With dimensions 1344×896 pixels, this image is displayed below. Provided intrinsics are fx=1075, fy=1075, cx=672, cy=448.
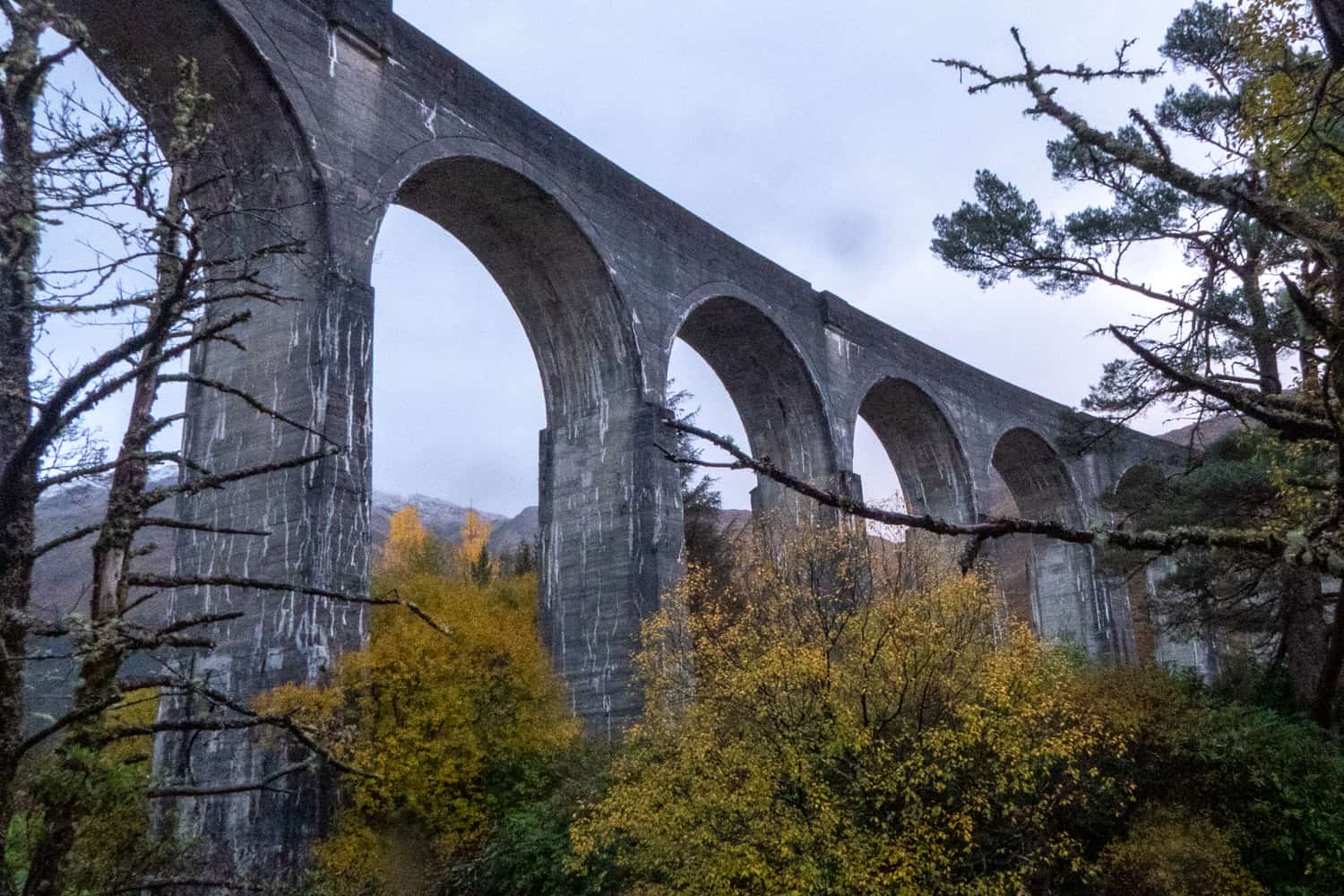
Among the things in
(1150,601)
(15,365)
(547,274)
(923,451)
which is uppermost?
(547,274)

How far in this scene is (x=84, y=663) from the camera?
3.83 m

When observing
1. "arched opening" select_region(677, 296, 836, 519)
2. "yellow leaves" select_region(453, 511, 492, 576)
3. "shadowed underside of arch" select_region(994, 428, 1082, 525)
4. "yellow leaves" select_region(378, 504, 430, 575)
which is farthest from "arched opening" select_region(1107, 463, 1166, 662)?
"yellow leaves" select_region(378, 504, 430, 575)

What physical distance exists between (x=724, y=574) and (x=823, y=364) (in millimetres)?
5731

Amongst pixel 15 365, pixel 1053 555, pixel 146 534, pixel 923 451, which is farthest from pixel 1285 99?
pixel 146 534

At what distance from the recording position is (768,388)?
2138 centimetres

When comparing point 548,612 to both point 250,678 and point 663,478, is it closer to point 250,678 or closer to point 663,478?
point 663,478

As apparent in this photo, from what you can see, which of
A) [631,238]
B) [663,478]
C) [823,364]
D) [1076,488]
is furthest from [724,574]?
[1076,488]

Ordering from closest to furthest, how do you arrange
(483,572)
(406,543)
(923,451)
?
(483,572), (923,451), (406,543)

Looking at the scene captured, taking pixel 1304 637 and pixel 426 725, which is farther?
pixel 1304 637

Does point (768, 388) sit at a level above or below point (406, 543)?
above

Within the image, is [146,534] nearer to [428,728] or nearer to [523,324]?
[523,324]

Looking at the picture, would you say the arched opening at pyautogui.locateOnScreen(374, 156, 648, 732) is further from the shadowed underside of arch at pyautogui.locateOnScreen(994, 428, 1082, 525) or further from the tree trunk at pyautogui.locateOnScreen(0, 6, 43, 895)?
the shadowed underside of arch at pyautogui.locateOnScreen(994, 428, 1082, 525)

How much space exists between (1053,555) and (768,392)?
13268 millimetres

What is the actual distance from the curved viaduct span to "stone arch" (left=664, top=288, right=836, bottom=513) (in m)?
0.04
